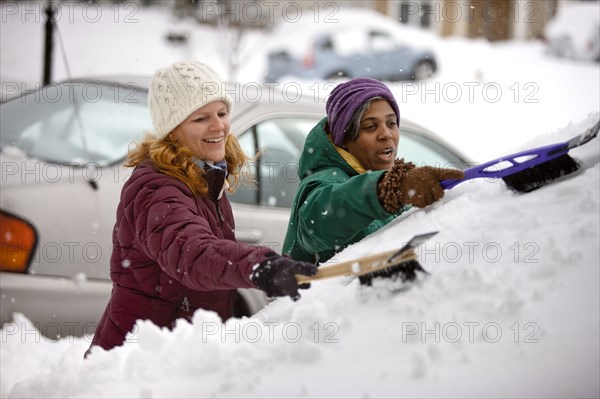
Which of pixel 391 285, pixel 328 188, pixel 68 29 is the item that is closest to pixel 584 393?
pixel 391 285


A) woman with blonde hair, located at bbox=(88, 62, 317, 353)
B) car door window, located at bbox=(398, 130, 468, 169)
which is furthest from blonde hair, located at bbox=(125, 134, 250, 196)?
car door window, located at bbox=(398, 130, 468, 169)

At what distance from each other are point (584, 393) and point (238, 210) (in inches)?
115

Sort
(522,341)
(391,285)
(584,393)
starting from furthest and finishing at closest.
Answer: (391,285) < (522,341) < (584,393)

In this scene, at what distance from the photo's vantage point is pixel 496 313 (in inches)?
76.4

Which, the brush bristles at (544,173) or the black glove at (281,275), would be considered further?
the brush bristles at (544,173)

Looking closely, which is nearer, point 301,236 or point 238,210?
point 301,236

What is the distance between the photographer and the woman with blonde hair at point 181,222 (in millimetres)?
2195

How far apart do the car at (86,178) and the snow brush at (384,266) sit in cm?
203

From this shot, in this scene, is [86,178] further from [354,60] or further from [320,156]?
[354,60]

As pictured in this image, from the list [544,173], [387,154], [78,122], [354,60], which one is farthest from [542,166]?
[354,60]

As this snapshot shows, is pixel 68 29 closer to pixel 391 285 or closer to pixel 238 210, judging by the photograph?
pixel 238 210

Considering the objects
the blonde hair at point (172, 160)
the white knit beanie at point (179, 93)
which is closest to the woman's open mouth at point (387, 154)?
the white knit beanie at point (179, 93)

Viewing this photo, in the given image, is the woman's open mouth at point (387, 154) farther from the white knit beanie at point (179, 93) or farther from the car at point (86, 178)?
the car at point (86, 178)

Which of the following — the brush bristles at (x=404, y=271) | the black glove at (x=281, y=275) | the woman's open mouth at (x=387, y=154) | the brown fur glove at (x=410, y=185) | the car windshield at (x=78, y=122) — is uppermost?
the brown fur glove at (x=410, y=185)
